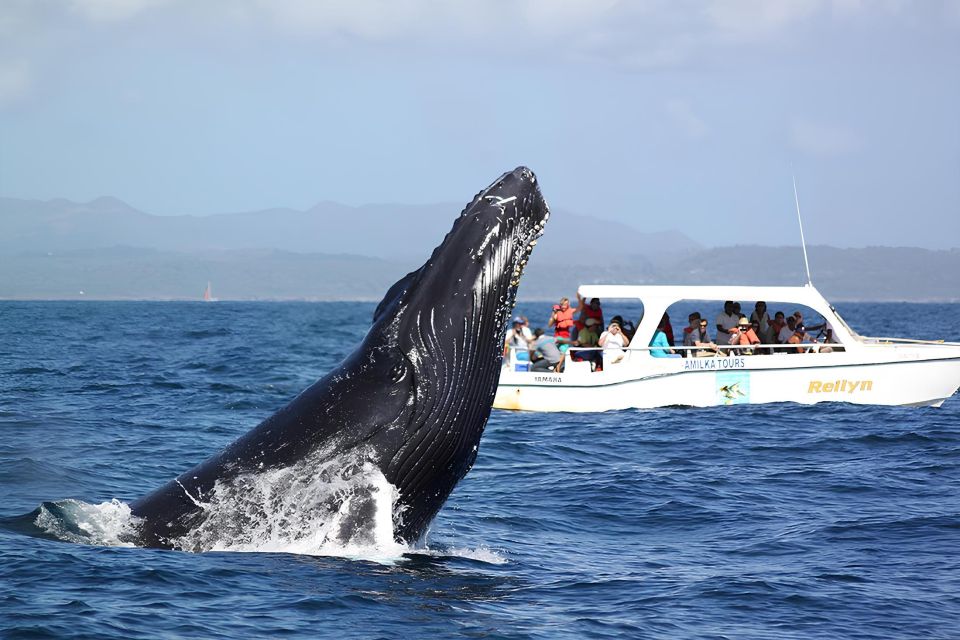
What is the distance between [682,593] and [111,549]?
377 cm

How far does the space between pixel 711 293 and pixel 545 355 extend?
10.8 ft

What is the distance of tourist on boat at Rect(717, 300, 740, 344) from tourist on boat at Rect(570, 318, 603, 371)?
2210 millimetres

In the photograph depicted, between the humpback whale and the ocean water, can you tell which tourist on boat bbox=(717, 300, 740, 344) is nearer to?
the ocean water

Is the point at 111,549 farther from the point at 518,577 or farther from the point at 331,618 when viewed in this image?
the point at 518,577

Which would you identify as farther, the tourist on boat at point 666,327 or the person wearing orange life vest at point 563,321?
the person wearing orange life vest at point 563,321

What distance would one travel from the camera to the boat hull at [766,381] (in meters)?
20.5

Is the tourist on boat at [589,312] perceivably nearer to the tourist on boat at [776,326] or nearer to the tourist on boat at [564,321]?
the tourist on boat at [564,321]

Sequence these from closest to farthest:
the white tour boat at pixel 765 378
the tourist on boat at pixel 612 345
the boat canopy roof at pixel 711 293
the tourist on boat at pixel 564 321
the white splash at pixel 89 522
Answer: the white splash at pixel 89 522
the white tour boat at pixel 765 378
the tourist on boat at pixel 612 345
the boat canopy roof at pixel 711 293
the tourist on boat at pixel 564 321

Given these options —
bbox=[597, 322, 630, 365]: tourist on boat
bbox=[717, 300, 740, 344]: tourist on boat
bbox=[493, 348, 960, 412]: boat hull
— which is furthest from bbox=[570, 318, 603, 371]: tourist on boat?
bbox=[717, 300, 740, 344]: tourist on boat

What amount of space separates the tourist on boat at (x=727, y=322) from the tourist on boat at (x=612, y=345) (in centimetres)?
202

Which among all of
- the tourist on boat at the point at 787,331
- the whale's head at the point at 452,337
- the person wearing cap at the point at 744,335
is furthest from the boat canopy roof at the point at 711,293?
the whale's head at the point at 452,337

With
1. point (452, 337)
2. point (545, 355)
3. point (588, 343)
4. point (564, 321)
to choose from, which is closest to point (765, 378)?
point (588, 343)

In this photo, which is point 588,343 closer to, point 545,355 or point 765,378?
point 545,355

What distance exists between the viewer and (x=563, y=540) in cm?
1002
